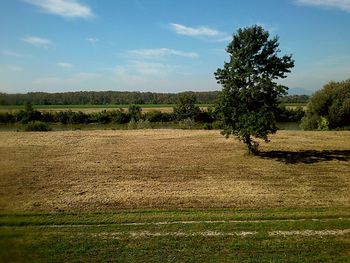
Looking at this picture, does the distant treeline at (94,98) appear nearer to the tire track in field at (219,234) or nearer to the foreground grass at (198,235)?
the foreground grass at (198,235)

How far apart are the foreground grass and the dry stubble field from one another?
1.44 metres

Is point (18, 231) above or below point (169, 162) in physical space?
above

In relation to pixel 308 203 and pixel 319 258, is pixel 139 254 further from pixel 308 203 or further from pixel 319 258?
pixel 308 203

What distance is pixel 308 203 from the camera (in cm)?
2098

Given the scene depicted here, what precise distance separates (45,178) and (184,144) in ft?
64.5

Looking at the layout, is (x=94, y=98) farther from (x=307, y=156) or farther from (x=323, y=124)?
(x=307, y=156)

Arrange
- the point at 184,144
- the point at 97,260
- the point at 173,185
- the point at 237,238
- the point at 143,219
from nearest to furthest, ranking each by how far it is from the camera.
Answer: the point at 97,260
the point at 237,238
the point at 143,219
the point at 173,185
the point at 184,144

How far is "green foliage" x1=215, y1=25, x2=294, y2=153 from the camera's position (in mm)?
31844

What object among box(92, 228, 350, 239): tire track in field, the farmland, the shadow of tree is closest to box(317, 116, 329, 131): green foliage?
the farmland

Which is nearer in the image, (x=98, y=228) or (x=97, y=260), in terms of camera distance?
(x=97, y=260)

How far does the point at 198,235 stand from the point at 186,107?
7510 cm

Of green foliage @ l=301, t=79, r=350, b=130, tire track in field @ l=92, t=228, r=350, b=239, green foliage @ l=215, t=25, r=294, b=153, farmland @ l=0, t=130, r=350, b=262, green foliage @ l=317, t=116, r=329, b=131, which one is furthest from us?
green foliage @ l=317, t=116, r=329, b=131

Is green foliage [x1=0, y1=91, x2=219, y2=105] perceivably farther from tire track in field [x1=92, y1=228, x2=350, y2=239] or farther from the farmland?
tire track in field [x1=92, y1=228, x2=350, y2=239]

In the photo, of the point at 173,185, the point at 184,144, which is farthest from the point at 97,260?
the point at 184,144
